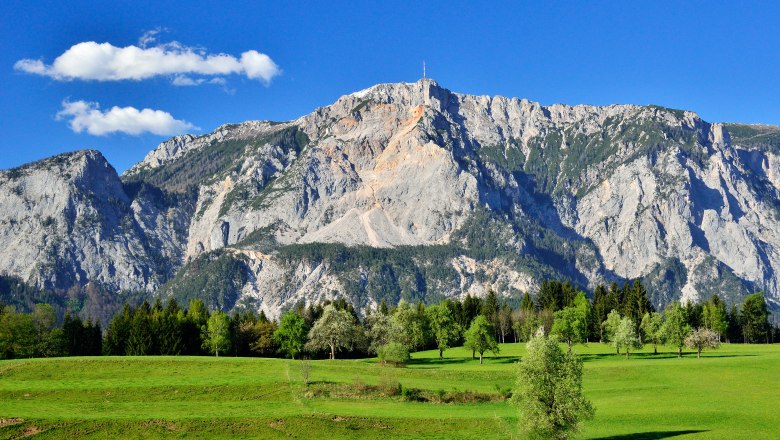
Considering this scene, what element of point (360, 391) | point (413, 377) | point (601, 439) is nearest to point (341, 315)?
point (413, 377)

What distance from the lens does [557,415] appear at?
60.2 m

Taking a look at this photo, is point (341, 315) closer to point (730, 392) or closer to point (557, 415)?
point (730, 392)

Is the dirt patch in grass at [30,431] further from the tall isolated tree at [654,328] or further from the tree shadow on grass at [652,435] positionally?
the tall isolated tree at [654,328]

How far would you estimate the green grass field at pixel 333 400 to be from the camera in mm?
66938

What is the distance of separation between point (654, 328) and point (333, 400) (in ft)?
284

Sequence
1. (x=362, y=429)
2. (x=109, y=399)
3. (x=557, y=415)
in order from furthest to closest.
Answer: (x=109, y=399) < (x=362, y=429) < (x=557, y=415)

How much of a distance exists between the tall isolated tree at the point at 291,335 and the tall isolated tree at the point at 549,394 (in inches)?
3305

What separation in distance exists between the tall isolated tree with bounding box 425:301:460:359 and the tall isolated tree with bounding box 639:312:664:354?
37.0 m

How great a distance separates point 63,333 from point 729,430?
114017mm

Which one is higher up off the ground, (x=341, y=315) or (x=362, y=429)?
(x=341, y=315)

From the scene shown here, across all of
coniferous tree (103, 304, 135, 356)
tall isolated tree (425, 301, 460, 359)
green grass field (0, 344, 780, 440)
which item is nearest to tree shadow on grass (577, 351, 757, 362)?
green grass field (0, 344, 780, 440)

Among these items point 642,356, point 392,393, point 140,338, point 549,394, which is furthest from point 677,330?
point 140,338

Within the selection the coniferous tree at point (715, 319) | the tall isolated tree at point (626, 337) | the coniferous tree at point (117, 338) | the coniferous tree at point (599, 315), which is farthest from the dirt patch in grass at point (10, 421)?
the coniferous tree at point (715, 319)

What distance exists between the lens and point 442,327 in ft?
485
